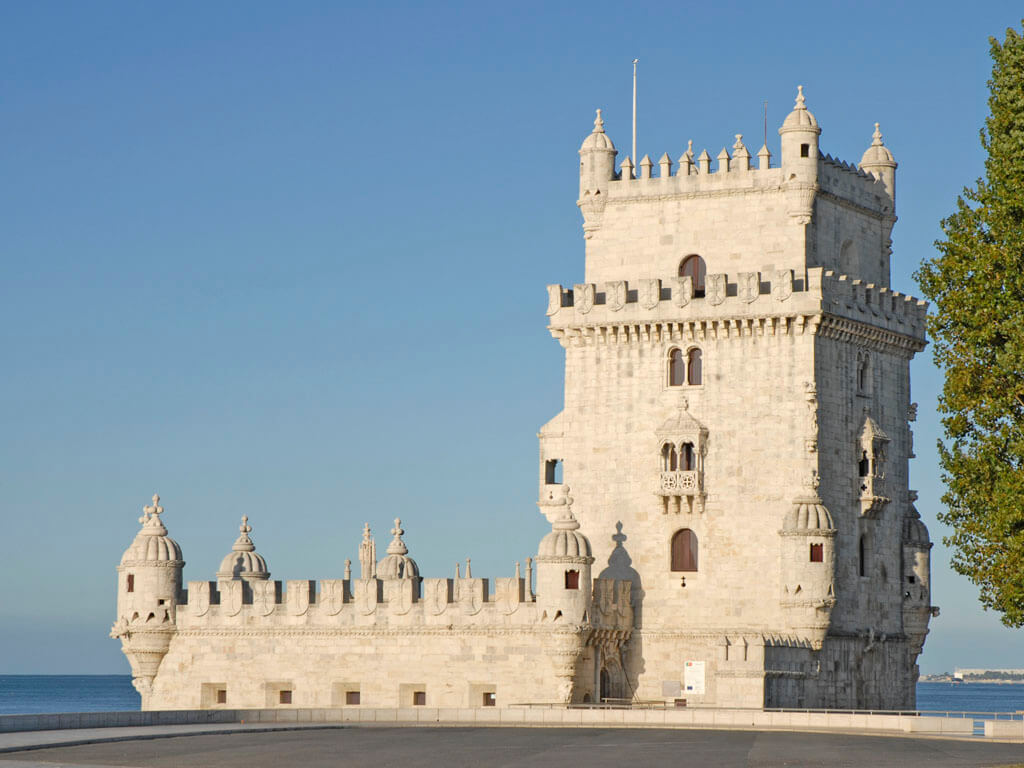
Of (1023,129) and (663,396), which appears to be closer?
(1023,129)

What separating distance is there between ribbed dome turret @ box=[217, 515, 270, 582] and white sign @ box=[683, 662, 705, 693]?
17197 mm

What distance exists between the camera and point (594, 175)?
6825cm

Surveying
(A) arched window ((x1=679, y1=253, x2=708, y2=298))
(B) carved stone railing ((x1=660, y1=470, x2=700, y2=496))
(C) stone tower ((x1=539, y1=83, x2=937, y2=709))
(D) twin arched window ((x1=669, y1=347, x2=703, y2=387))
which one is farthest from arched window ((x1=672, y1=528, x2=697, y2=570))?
(A) arched window ((x1=679, y1=253, x2=708, y2=298))

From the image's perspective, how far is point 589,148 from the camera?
68.6 metres

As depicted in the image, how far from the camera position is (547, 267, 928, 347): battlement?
2502 inches

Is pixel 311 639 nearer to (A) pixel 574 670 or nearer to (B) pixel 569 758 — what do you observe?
(A) pixel 574 670

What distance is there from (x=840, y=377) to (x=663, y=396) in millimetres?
5974

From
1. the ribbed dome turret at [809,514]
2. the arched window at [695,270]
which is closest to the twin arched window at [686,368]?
the arched window at [695,270]

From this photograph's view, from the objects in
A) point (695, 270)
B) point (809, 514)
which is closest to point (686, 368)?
point (695, 270)

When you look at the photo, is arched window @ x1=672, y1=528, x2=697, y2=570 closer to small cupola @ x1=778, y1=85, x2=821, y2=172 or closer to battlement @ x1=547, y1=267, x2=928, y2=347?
battlement @ x1=547, y1=267, x2=928, y2=347

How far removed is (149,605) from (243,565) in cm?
501

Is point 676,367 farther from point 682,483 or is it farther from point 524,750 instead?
point 524,750

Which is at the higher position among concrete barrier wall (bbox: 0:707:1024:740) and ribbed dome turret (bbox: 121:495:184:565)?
ribbed dome turret (bbox: 121:495:184:565)

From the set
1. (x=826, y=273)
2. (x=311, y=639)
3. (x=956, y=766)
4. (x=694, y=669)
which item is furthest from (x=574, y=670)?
(x=956, y=766)
